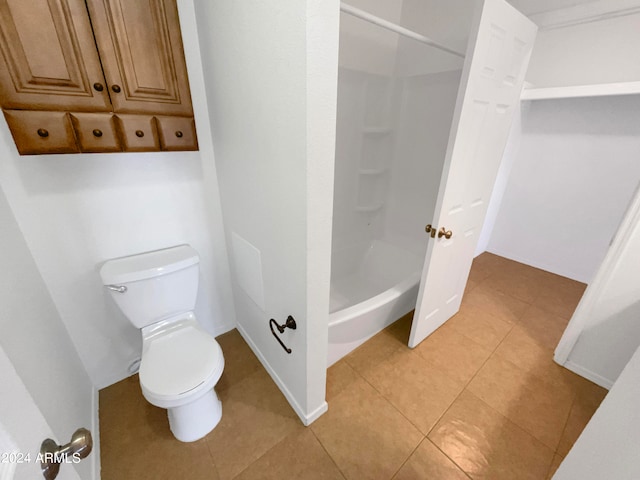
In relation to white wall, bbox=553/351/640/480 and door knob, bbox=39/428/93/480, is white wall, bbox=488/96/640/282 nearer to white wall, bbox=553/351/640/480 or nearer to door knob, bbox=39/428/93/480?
white wall, bbox=553/351/640/480

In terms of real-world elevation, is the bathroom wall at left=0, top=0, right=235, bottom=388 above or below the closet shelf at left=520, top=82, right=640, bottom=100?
below

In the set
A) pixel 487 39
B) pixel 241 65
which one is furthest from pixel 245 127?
pixel 487 39

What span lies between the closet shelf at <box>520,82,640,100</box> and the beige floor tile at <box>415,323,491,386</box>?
2.06 meters

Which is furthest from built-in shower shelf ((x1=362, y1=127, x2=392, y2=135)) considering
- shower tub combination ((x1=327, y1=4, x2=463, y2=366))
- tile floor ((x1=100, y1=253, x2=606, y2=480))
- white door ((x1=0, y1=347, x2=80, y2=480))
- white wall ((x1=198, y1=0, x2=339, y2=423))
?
white door ((x1=0, y1=347, x2=80, y2=480))

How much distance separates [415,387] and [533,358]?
36.3 inches

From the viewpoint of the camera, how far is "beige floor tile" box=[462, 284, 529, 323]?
7.09 ft

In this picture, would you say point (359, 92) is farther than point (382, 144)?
No

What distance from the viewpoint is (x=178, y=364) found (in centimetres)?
121

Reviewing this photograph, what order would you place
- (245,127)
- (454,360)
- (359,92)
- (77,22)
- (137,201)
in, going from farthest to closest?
(359,92)
(454,360)
(137,201)
(245,127)
(77,22)

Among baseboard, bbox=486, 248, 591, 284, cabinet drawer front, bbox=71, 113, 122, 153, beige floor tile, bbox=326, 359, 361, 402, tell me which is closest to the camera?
cabinet drawer front, bbox=71, 113, 122, 153

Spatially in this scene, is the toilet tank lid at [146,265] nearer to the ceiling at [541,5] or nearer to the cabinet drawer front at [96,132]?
the cabinet drawer front at [96,132]

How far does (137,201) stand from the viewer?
4.34ft

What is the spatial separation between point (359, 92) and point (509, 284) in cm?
236

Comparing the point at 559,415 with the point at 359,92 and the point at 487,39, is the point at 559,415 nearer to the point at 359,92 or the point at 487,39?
the point at 487,39
